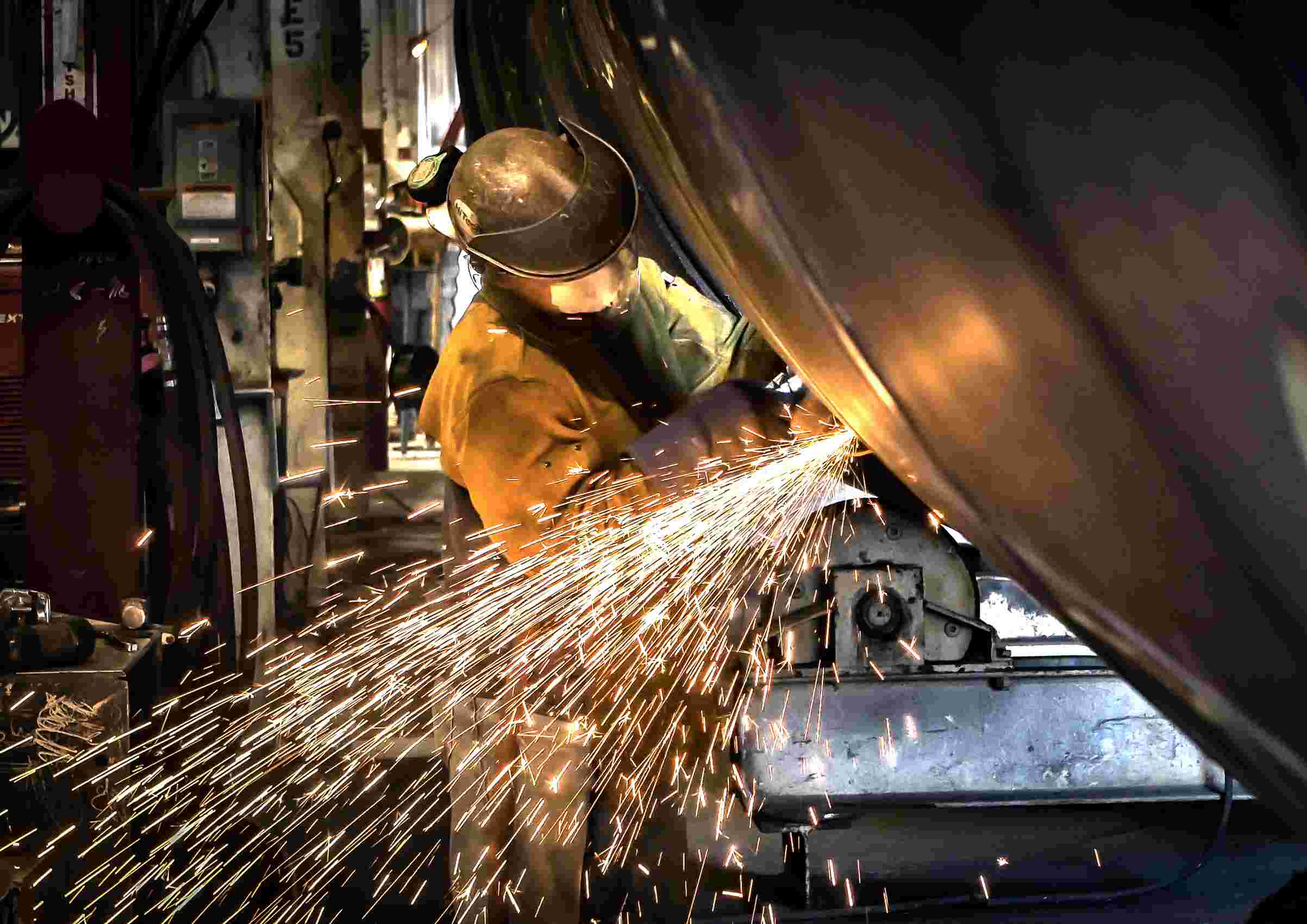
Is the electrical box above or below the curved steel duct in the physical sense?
above

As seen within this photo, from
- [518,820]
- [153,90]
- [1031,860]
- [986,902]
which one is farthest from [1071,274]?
[153,90]

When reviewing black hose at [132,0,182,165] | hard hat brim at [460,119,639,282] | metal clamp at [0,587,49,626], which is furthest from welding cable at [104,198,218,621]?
hard hat brim at [460,119,639,282]

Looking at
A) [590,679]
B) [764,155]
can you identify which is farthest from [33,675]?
[764,155]

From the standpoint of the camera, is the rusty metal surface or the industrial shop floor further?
the industrial shop floor

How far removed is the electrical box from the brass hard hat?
8.22 ft

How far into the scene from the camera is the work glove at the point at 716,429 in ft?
6.73

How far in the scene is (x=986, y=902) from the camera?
100 inches

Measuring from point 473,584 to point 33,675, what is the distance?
0.95m

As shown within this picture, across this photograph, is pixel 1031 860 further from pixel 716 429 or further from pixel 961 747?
pixel 716 429

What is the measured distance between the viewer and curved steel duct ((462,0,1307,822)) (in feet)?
2.02

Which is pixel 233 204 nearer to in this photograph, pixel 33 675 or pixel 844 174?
pixel 33 675

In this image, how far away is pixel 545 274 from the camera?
2074mm

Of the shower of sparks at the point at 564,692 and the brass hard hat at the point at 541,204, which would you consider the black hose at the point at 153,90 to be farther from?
the brass hard hat at the point at 541,204

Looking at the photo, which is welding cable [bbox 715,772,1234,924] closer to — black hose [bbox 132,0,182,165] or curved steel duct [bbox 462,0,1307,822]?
curved steel duct [bbox 462,0,1307,822]
